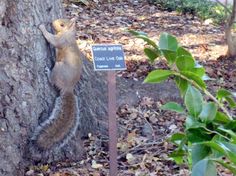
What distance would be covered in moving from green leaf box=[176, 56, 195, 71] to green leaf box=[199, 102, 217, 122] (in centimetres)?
10

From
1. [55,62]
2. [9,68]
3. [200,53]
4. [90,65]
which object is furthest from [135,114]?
[200,53]

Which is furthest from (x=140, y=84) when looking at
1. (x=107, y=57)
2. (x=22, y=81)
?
(x=107, y=57)

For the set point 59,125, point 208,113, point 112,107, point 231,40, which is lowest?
point 59,125

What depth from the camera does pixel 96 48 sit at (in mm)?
2811

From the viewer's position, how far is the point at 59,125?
325 centimetres

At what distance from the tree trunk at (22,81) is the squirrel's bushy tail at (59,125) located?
0.14 ft

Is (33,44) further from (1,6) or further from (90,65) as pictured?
(90,65)

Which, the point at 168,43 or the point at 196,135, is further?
the point at 168,43

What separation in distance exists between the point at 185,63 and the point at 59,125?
82.9 inches

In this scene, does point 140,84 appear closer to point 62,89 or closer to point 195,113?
point 62,89

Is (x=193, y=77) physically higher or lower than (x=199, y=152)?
higher

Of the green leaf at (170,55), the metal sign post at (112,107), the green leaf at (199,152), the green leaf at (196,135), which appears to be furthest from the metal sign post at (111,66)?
the green leaf at (199,152)

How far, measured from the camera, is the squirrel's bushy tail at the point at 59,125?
3.18m

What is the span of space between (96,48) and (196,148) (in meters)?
1.84
